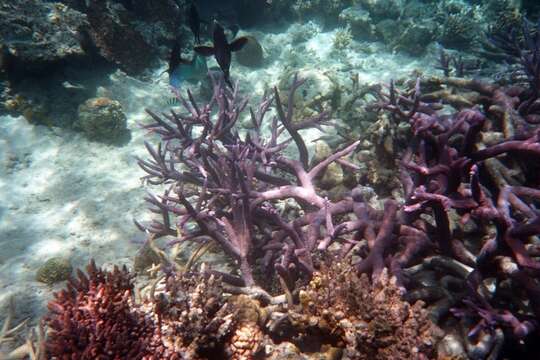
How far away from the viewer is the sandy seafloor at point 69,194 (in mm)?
3939

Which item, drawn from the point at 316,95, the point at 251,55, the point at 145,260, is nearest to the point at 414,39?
the point at 251,55

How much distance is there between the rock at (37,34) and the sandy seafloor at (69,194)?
0.99 meters

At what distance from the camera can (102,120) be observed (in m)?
5.88

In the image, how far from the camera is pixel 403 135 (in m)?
3.89

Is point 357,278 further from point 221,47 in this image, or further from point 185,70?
point 185,70

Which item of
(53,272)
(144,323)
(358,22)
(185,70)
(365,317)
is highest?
(358,22)

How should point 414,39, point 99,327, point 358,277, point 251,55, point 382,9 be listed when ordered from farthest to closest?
1. point 382,9
2. point 414,39
3. point 251,55
4. point 358,277
5. point 99,327

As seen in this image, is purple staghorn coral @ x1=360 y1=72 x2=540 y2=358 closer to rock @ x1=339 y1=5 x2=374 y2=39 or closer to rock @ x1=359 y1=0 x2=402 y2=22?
rock @ x1=339 y1=5 x2=374 y2=39

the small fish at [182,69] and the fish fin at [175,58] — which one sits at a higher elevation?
the fish fin at [175,58]

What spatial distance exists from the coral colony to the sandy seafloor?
3.76ft

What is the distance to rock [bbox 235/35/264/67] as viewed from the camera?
806 centimetres

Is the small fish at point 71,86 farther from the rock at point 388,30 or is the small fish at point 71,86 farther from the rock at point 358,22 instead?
the rock at point 388,30

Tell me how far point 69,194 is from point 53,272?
169 centimetres

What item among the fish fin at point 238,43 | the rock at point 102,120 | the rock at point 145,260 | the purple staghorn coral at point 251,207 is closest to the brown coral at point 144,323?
the purple staghorn coral at point 251,207
